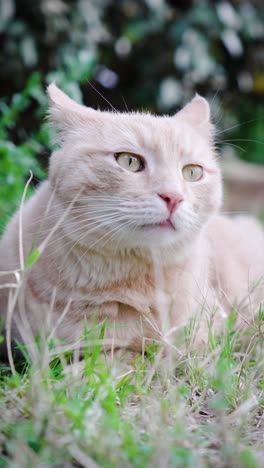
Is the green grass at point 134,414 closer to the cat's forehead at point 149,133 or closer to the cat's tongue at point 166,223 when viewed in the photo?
the cat's tongue at point 166,223

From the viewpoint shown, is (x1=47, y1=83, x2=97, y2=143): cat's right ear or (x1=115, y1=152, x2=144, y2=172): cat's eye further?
(x1=47, y1=83, x2=97, y2=143): cat's right ear

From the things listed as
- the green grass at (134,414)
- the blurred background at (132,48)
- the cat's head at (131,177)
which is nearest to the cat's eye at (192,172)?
the cat's head at (131,177)

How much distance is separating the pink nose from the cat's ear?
582 millimetres

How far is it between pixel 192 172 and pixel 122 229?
0.41 metres

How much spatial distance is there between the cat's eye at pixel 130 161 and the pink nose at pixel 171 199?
0.61 feet

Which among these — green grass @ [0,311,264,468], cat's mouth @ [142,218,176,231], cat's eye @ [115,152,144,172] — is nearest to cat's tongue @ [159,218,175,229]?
cat's mouth @ [142,218,176,231]

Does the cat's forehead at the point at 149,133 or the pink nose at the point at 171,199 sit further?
the cat's forehead at the point at 149,133

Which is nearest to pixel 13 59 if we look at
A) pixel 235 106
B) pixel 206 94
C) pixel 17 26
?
pixel 17 26

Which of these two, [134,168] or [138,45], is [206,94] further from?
[134,168]

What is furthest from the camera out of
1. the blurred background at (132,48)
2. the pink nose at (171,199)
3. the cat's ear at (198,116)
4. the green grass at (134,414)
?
the blurred background at (132,48)

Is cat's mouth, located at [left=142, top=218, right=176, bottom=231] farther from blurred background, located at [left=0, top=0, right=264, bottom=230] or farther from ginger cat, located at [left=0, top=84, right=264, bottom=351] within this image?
blurred background, located at [left=0, top=0, right=264, bottom=230]

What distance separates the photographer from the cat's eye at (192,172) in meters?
2.12

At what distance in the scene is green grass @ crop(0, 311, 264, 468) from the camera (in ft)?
4.16

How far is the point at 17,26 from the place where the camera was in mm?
4168
